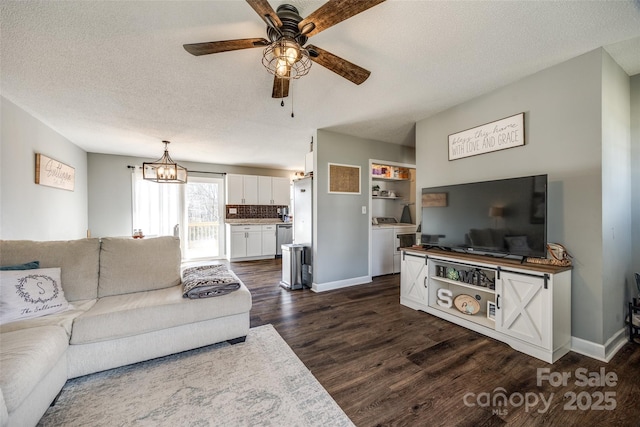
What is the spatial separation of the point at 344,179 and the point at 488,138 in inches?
→ 76.6

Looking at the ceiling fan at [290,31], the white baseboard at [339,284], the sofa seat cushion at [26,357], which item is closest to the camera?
the sofa seat cushion at [26,357]

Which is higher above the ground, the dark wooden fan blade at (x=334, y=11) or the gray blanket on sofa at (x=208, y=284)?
the dark wooden fan blade at (x=334, y=11)

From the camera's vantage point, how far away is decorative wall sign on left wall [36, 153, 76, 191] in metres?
3.19

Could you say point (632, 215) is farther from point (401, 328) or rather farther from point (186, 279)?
point (186, 279)

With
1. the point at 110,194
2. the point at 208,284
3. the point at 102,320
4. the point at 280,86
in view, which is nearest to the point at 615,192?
the point at 280,86

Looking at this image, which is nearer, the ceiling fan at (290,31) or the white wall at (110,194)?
the ceiling fan at (290,31)

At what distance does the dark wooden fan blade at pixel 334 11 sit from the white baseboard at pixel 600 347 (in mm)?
2937

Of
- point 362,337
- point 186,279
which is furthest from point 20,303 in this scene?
point 362,337

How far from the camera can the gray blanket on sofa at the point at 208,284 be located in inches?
80.9

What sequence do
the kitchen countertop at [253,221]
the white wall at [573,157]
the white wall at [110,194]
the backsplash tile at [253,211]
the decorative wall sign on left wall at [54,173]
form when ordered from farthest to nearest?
the backsplash tile at [253,211] < the kitchen countertop at [253,221] < the white wall at [110,194] < the decorative wall sign on left wall at [54,173] < the white wall at [573,157]

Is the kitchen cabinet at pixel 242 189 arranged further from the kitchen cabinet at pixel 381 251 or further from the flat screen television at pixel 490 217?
the flat screen television at pixel 490 217

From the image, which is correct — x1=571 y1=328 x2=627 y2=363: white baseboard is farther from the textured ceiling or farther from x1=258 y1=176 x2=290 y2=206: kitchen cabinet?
x1=258 y1=176 x2=290 y2=206: kitchen cabinet

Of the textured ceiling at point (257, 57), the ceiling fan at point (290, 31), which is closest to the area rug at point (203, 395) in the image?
the ceiling fan at point (290, 31)

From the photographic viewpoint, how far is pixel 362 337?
235cm
